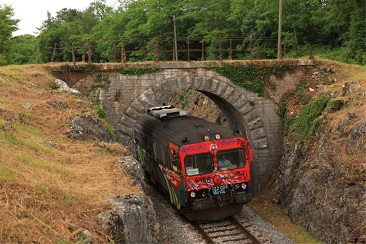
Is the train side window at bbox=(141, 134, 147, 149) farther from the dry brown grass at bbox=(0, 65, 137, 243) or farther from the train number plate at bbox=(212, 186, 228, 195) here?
the train number plate at bbox=(212, 186, 228, 195)

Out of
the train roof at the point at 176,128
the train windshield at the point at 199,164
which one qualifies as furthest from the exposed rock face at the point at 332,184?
the train windshield at the point at 199,164

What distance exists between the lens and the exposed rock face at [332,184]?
42.6 feet

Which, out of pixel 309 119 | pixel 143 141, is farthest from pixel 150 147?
pixel 309 119

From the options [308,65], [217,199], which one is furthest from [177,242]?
[308,65]

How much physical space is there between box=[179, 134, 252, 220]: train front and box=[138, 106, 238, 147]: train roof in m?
0.38

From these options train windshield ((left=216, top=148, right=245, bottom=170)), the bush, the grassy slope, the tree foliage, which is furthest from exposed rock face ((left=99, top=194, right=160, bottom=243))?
the tree foliage

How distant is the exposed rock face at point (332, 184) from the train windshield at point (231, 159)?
10.6 ft

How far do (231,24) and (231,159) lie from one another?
24.4 metres

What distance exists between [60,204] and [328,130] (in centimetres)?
1214

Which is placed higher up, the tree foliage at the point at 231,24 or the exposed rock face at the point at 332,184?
the tree foliage at the point at 231,24

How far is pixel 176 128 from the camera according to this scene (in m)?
15.6

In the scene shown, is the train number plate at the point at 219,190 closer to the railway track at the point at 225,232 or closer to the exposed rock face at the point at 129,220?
the railway track at the point at 225,232

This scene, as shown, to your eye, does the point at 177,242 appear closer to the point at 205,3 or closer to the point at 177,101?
the point at 177,101

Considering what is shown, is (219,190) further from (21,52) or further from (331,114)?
(21,52)
